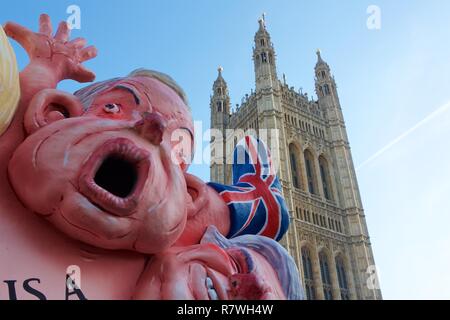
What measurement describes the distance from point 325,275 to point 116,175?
26182mm

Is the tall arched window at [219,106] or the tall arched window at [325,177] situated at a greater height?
the tall arched window at [219,106]

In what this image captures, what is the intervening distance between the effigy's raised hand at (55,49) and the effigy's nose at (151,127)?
119cm

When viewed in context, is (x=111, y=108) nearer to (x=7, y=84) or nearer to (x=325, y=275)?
(x=7, y=84)

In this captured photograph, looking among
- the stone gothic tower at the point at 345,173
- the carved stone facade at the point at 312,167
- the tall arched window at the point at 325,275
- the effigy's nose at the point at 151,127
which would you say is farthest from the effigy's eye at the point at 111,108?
the stone gothic tower at the point at 345,173

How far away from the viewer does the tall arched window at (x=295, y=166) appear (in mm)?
29766

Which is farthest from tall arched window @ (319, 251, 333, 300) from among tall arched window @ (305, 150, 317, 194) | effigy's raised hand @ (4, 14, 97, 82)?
effigy's raised hand @ (4, 14, 97, 82)

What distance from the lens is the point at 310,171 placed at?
3128 cm

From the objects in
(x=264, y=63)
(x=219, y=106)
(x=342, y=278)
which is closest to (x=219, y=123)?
(x=219, y=106)

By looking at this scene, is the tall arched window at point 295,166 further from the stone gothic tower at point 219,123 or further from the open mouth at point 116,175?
the open mouth at point 116,175

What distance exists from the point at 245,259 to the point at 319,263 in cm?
2523

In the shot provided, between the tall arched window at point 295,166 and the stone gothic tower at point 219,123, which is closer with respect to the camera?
the tall arched window at point 295,166

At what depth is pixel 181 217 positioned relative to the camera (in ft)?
9.24

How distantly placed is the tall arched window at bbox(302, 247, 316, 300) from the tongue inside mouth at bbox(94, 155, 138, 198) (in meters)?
23.2

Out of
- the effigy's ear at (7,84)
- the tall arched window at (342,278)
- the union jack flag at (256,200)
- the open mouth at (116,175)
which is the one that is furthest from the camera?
the tall arched window at (342,278)
